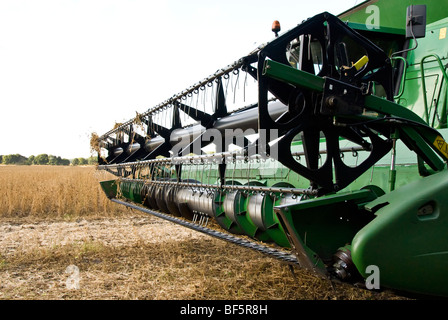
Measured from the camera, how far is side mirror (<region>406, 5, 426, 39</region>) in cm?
229

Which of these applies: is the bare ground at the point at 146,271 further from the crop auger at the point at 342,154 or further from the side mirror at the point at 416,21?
the side mirror at the point at 416,21

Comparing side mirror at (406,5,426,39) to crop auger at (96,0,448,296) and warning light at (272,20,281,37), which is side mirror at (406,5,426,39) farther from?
warning light at (272,20,281,37)

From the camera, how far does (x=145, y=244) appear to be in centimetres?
479

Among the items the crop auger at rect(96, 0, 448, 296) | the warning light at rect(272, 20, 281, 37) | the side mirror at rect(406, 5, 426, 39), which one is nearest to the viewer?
→ the crop auger at rect(96, 0, 448, 296)

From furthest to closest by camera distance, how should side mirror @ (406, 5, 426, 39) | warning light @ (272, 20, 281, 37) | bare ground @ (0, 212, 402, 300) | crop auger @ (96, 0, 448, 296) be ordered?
bare ground @ (0, 212, 402, 300), warning light @ (272, 20, 281, 37), side mirror @ (406, 5, 426, 39), crop auger @ (96, 0, 448, 296)

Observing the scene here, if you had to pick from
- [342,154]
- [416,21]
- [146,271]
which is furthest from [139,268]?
[416,21]

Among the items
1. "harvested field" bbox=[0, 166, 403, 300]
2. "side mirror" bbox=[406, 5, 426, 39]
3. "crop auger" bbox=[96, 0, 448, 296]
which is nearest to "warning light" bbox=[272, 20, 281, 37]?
"crop auger" bbox=[96, 0, 448, 296]

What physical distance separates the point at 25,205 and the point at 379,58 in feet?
27.0

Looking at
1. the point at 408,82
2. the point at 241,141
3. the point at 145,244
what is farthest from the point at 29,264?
the point at 408,82

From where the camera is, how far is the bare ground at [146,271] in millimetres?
2914

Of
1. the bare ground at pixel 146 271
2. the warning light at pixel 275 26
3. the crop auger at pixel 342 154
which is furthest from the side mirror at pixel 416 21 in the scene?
the bare ground at pixel 146 271

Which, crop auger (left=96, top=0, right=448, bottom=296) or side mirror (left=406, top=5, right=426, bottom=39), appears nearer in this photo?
crop auger (left=96, top=0, right=448, bottom=296)

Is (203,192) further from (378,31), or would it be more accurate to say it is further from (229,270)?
(378,31)

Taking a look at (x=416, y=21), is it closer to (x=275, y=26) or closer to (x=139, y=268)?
(x=275, y=26)
